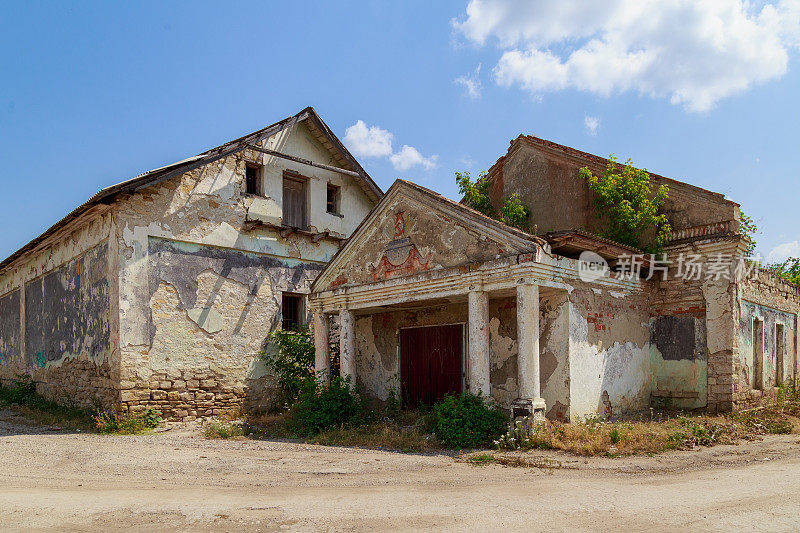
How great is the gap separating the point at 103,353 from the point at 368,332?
583cm

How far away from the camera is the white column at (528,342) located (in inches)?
356

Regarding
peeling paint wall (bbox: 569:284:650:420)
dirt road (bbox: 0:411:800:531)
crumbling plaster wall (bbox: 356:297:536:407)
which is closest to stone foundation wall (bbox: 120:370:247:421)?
dirt road (bbox: 0:411:800:531)

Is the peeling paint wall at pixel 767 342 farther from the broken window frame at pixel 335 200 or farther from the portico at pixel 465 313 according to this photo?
the broken window frame at pixel 335 200

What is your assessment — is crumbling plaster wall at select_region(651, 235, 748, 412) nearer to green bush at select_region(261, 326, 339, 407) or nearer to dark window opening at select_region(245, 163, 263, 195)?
green bush at select_region(261, 326, 339, 407)

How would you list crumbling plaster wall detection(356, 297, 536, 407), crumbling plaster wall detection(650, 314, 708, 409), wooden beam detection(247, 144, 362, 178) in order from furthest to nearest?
wooden beam detection(247, 144, 362, 178) < crumbling plaster wall detection(650, 314, 708, 409) < crumbling plaster wall detection(356, 297, 536, 407)

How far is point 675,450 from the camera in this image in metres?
8.83

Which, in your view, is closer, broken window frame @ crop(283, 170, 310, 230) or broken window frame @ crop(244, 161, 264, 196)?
broken window frame @ crop(244, 161, 264, 196)

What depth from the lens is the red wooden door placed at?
11.8m

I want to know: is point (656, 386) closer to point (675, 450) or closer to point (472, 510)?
point (675, 450)

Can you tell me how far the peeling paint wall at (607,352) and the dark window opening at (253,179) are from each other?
28.9 feet

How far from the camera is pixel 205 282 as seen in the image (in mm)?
13414

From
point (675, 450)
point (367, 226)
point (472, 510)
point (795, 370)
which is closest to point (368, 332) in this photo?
point (367, 226)

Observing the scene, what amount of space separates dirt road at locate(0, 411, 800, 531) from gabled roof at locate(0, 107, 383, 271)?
5140mm

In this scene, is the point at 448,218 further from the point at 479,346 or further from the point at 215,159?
the point at 215,159
